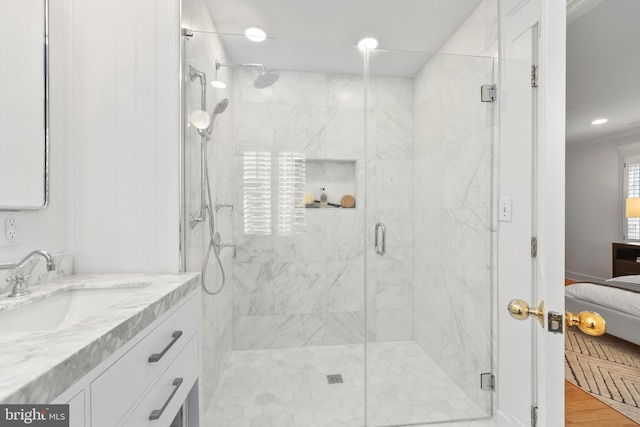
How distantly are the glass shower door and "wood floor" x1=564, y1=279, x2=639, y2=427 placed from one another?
503mm

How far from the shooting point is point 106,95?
135 centimetres

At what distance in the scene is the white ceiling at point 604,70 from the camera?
5.56 ft

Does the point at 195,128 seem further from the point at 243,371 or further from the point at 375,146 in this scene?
the point at 243,371

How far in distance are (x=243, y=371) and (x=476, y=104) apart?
7.94 ft

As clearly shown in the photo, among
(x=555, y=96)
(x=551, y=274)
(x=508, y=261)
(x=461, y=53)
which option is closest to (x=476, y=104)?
(x=461, y=53)

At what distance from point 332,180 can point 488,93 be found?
1174mm

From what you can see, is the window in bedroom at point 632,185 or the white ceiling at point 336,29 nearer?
the white ceiling at point 336,29

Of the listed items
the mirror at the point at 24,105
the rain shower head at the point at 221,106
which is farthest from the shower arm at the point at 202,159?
the mirror at the point at 24,105

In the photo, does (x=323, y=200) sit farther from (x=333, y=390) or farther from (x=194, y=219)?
(x=333, y=390)

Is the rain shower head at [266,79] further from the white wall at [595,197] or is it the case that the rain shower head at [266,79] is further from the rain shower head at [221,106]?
the white wall at [595,197]

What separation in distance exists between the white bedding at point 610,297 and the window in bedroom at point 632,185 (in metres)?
0.69

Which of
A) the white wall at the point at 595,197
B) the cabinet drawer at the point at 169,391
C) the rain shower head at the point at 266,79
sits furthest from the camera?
the white wall at the point at 595,197

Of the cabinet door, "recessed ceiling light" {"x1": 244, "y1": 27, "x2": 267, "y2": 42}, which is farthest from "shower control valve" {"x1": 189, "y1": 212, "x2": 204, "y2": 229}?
"recessed ceiling light" {"x1": 244, "y1": 27, "x2": 267, "y2": 42}

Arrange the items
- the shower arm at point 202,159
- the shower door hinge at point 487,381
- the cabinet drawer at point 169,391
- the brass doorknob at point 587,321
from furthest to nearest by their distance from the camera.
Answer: the shower door hinge at point 487,381
the shower arm at point 202,159
the cabinet drawer at point 169,391
the brass doorknob at point 587,321
